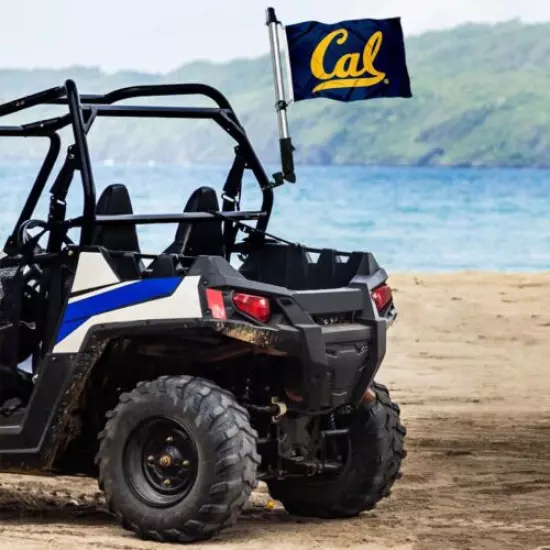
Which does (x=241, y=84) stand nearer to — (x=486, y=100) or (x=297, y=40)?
(x=486, y=100)

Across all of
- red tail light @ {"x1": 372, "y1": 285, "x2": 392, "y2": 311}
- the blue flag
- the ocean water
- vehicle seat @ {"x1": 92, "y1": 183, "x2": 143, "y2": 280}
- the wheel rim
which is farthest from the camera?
the ocean water

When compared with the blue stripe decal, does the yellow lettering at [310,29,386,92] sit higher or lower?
higher

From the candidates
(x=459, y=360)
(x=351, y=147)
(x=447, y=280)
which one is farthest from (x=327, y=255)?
(x=351, y=147)

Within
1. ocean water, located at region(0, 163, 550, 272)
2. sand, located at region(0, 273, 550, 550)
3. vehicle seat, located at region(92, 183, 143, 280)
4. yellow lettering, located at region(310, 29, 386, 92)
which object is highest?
ocean water, located at region(0, 163, 550, 272)

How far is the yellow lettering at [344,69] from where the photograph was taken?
36.4ft

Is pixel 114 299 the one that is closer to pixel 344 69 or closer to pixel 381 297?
pixel 381 297

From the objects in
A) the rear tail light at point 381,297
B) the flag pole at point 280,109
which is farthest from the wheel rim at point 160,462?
the flag pole at point 280,109

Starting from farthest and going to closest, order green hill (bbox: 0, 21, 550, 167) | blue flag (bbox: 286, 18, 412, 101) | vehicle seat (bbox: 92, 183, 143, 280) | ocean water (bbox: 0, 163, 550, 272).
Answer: green hill (bbox: 0, 21, 550, 167) → ocean water (bbox: 0, 163, 550, 272) → blue flag (bbox: 286, 18, 412, 101) → vehicle seat (bbox: 92, 183, 143, 280)

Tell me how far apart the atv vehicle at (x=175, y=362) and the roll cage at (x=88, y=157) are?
12 millimetres

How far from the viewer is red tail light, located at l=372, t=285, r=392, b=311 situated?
351 inches

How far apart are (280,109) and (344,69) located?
1.21 metres

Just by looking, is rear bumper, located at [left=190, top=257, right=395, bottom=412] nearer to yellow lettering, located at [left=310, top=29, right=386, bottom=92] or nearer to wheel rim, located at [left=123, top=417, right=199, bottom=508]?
wheel rim, located at [left=123, top=417, right=199, bottom=508]

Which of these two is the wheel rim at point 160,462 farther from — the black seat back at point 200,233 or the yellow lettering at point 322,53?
the yellow lettering at point 322,53

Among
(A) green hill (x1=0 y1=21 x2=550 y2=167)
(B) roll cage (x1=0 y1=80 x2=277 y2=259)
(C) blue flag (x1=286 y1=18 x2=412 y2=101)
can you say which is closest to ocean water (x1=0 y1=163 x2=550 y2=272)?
(A) green hill (x1=0 y1=21 x2=550 y2=167)
